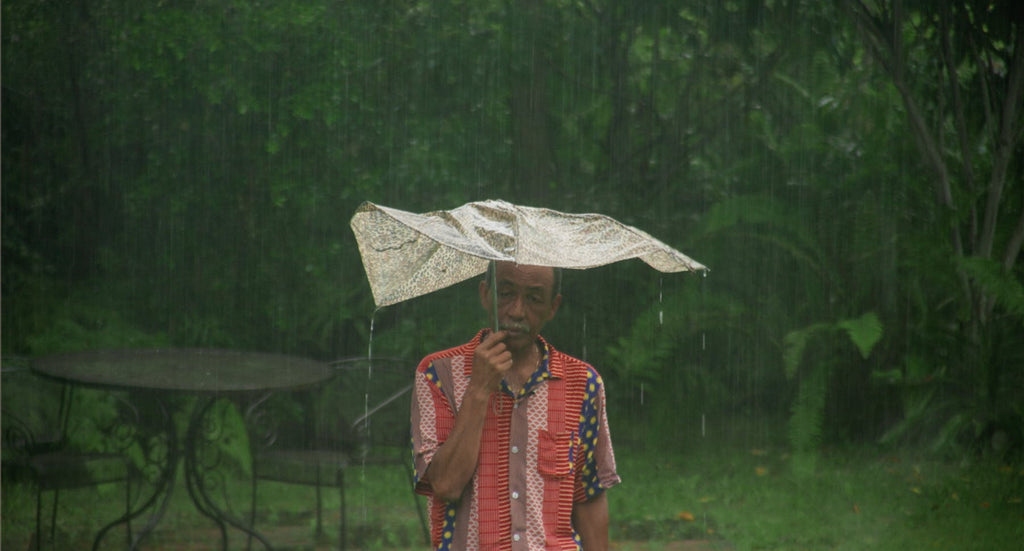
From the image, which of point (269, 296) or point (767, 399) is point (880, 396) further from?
point (269, 296)

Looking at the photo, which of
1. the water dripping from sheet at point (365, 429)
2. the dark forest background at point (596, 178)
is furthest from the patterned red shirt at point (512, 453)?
the dark forest background at point (596, 178)

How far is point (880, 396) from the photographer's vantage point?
19.7ft

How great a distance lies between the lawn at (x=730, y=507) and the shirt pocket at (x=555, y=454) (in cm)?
Answer: 305

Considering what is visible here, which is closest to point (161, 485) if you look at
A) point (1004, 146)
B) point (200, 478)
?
point (200, 478)

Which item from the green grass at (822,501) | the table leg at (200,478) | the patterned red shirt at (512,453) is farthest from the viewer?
the green grass at (822,501)

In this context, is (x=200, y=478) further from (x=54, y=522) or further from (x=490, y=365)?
(x=490, y=365)

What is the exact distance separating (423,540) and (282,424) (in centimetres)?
94

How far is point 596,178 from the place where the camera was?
5980mm

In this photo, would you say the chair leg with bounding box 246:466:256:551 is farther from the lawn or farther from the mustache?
the mustache

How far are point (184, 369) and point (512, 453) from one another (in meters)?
3.12

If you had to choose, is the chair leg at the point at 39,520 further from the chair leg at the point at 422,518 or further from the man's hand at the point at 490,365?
the man's hand at the point at 490,365

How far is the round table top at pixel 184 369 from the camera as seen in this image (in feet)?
16.0

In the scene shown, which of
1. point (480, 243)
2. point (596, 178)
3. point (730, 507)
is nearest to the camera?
point (480, 243)

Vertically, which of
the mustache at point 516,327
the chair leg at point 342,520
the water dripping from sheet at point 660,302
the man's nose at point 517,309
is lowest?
the chair leg at point 342,520
